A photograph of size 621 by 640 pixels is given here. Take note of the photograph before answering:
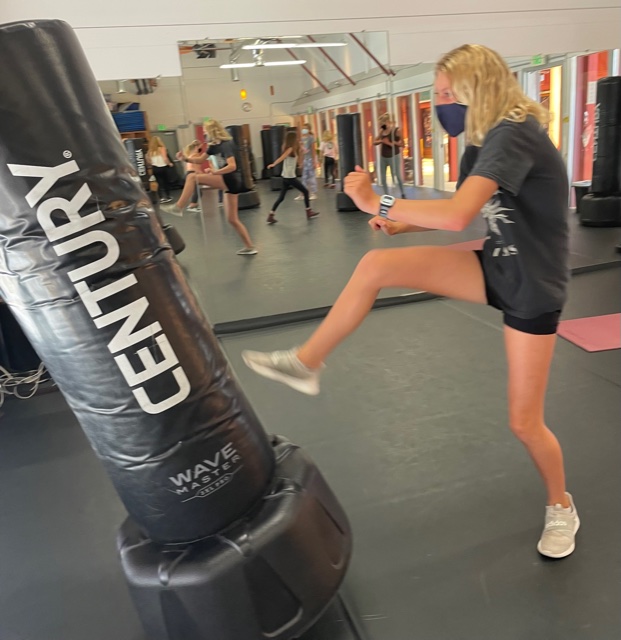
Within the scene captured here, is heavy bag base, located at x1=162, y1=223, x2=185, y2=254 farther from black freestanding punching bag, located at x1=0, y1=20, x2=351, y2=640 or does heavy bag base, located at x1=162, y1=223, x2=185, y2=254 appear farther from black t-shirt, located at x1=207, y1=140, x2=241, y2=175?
black freestanding punching bag, located at x1=0, y1=20, x2=351, y2=640

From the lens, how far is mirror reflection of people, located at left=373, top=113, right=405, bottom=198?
6.96m

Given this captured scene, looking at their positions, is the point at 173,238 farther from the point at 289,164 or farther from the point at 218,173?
the point at 289,164

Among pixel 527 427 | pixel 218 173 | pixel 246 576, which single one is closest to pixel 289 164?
pixel 218 173

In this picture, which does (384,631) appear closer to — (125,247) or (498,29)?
(125,247)

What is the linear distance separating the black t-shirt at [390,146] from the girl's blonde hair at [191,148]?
3.00 metres

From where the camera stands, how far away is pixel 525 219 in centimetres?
150

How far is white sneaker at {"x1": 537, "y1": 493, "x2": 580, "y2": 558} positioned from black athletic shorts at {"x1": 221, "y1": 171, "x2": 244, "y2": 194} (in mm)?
4118

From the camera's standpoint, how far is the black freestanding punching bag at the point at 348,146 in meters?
6.92

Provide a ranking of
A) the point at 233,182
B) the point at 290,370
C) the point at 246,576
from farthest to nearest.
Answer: the point at 233,182, the point at 290,370, the point at 246,576

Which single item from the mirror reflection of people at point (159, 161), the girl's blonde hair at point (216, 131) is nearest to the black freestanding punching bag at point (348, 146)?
the girl's blonde hair at point (216, 131)

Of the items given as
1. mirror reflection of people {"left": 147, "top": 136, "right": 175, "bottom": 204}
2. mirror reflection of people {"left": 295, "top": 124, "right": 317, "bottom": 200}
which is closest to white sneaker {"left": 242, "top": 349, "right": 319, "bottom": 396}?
mirror reflection of people {"left": 147, "top": 136, "right": 175, "bottom": 204}

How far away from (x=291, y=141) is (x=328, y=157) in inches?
53.1

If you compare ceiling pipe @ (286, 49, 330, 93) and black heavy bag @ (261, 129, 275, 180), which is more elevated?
ceiling pipe @ (286, 49, 330, 93)

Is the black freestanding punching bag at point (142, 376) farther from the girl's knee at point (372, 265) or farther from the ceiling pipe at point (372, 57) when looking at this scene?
the ceiling pipe at point (372, 57)
